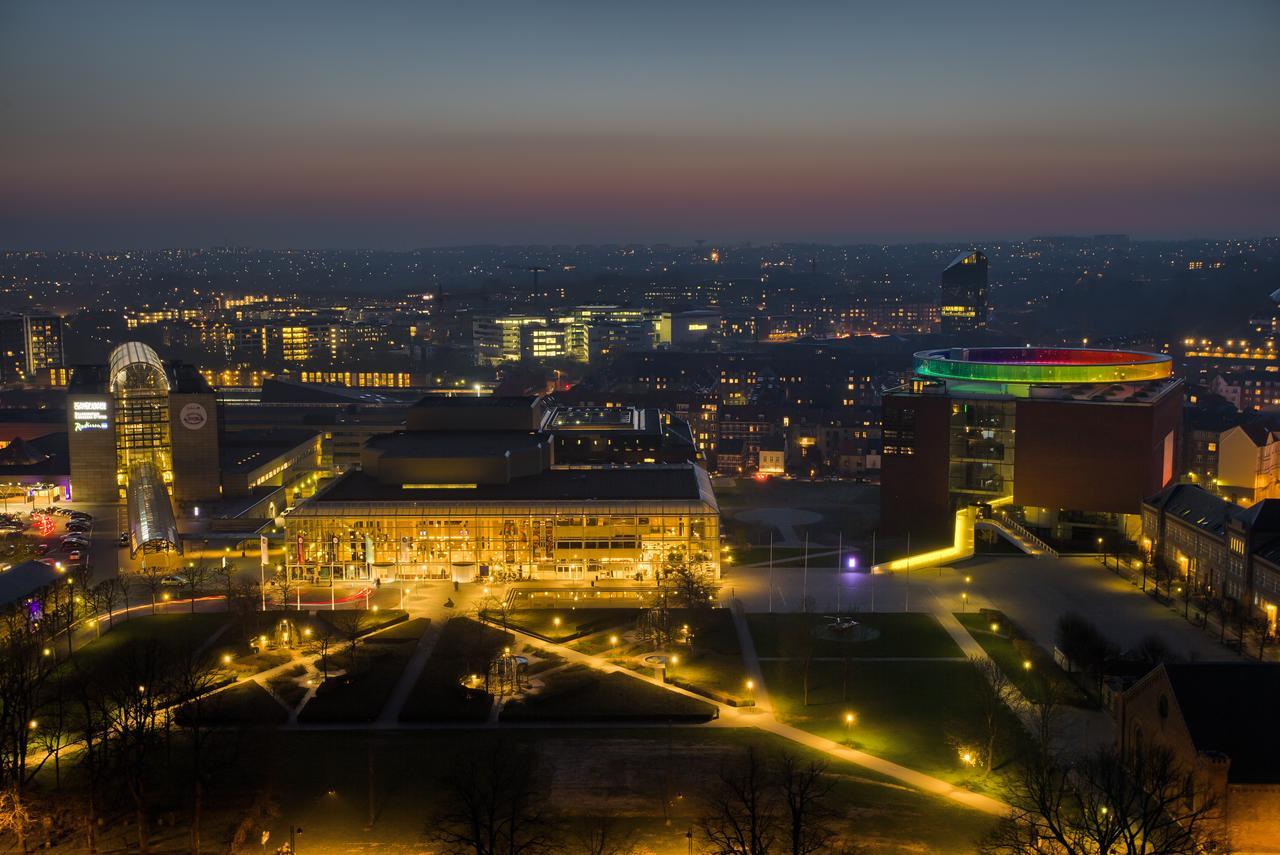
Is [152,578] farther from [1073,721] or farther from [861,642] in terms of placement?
[1073,721]

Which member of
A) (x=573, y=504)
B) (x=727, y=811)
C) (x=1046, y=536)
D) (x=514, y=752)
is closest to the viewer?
(x=727, y=811)

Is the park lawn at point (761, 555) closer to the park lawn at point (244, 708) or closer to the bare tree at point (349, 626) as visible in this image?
the bare tree at point (349, 626)

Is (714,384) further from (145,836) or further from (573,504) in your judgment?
(145,836)

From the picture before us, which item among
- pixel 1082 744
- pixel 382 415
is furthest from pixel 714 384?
pixel 1082 744

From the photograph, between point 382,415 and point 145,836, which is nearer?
point 145,836

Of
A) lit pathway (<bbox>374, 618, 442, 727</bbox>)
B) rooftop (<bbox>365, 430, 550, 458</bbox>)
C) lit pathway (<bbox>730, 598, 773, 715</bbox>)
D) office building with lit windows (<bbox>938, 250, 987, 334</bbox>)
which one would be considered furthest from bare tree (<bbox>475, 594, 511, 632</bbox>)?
office building with lit windows (<bbox>938, 250, 987, 334</bbox>)

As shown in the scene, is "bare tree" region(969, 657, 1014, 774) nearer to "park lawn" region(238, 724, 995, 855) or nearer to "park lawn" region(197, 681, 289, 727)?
"park lawn" region(238, 724, 995, 855)

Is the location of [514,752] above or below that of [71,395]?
below
